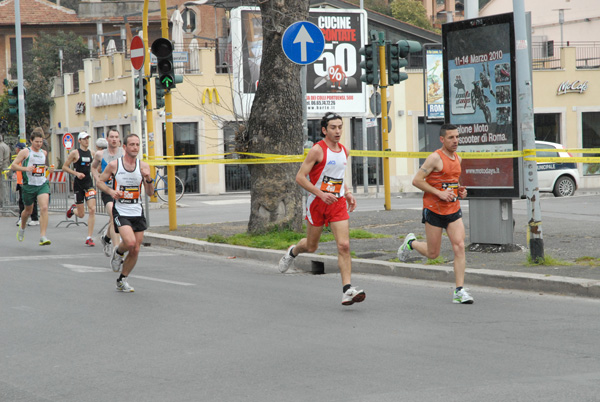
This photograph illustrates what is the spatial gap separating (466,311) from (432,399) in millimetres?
3241

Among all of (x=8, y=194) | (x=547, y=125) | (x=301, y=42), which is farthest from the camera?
(x=547, y=125)

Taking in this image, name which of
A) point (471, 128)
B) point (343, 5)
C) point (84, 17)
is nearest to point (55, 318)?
point (471, 128)

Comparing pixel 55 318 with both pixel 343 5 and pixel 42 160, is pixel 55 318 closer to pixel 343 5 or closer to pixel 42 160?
pixel 42 160

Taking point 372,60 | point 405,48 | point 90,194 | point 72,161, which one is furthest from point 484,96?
point 372,60

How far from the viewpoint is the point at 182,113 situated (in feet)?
126

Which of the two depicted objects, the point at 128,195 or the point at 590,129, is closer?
the point at 128,195

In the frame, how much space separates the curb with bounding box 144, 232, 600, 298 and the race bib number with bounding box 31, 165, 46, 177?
10.4 feet

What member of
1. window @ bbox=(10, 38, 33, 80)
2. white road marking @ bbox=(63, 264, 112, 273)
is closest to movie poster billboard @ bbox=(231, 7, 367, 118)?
white road marking @ bbox=(63, 264, 112, 273)

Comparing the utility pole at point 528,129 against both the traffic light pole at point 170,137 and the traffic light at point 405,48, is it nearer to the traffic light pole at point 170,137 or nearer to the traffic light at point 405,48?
the traffic light pole at point 170,137

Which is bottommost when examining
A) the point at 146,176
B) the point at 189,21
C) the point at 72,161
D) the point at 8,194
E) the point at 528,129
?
the point at 8,194

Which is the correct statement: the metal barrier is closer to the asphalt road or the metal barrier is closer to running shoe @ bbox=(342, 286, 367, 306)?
the asphalt road

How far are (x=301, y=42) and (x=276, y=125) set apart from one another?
1.58m

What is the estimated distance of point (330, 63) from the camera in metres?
34.3

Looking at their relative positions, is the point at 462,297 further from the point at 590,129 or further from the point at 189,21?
the point at 189,21
